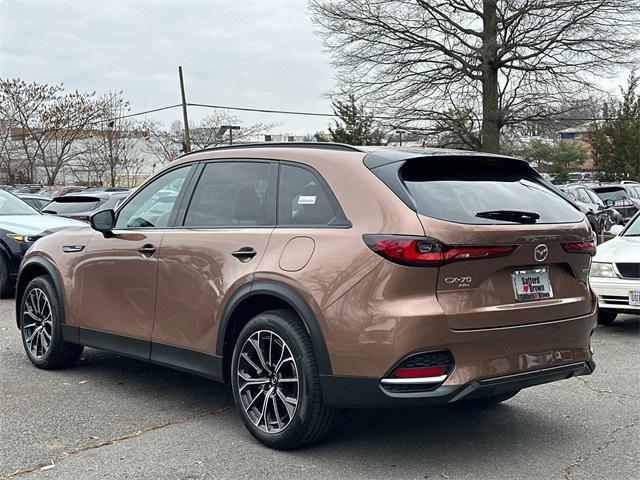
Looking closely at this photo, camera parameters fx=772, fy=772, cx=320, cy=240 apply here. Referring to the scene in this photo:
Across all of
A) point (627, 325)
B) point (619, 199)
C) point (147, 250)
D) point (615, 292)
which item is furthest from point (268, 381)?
point (619, 199)

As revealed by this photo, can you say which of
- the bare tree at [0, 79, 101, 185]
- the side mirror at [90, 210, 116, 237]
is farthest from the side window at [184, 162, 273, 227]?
the bare tree at [0, 79, 101, 185]

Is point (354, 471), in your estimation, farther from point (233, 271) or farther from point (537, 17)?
point (537, 17)

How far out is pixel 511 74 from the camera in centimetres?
3184

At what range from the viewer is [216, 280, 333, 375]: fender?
4.12m

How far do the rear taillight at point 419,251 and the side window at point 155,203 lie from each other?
1.99 meters

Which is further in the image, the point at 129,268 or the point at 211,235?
the point at 129,268

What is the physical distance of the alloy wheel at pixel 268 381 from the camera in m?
4.36

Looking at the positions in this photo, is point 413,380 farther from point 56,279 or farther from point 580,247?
point 56,279

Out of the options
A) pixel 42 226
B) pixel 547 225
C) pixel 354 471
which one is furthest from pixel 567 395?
pixel 42 226

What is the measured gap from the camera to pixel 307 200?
14.9 feet

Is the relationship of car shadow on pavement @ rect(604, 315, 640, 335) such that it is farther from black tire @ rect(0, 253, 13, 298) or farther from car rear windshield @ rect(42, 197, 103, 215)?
car rear windshield @ rect(42, 197, 103, 215)

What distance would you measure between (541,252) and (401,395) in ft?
3.78

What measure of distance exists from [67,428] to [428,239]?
8.59 feet

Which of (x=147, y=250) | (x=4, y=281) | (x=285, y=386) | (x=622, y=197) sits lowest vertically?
(x=4, y=281)
